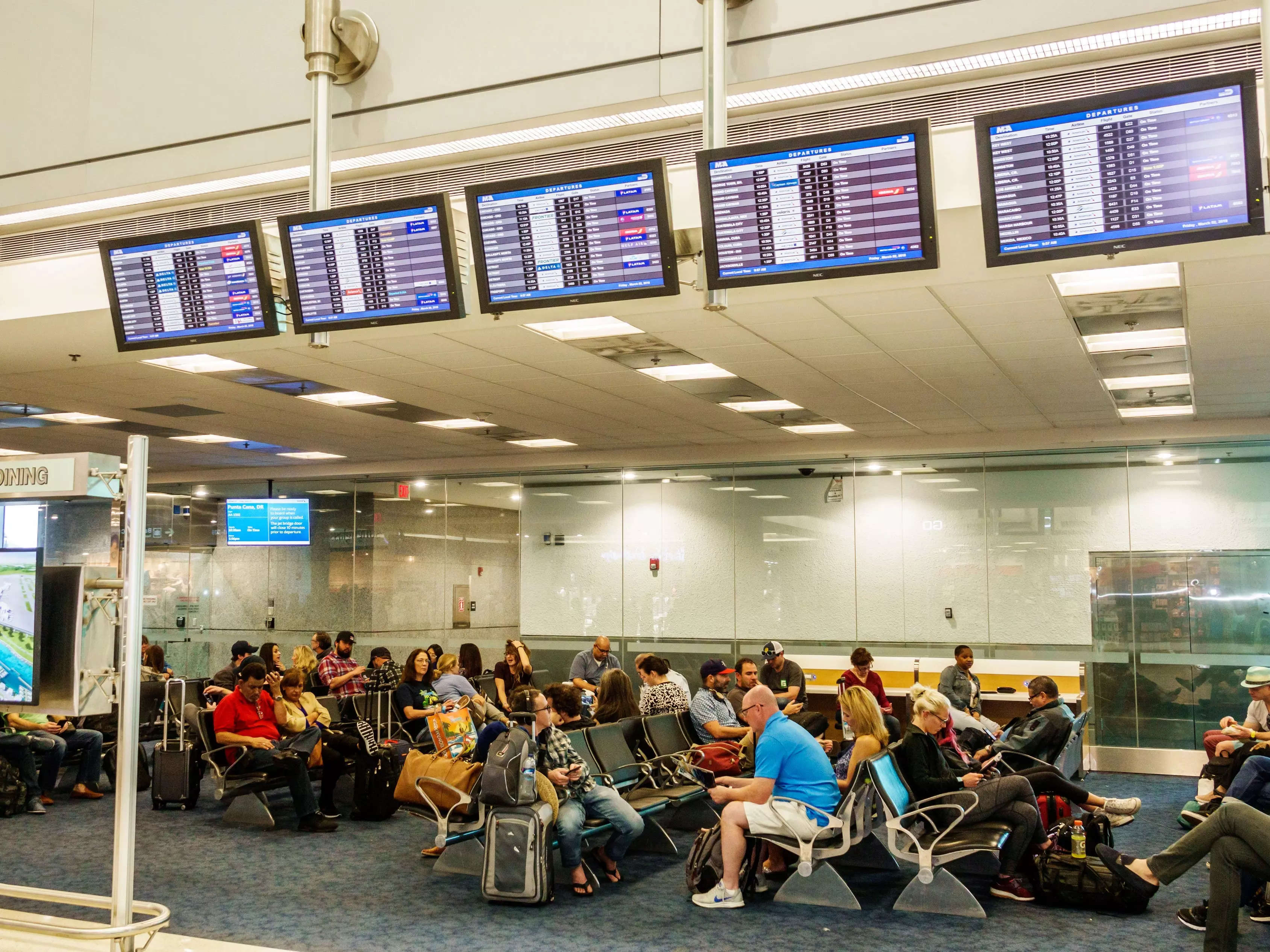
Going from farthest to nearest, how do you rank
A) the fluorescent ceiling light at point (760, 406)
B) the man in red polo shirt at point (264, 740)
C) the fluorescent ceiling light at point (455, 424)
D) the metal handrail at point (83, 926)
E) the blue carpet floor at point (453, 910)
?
the fluorescent ceiling light at point (455, 424) → the fluorescent ceiling light at point (760, 406) → the man in red polo shirt at point (264, 740) → the blue carpet floor at point (453, 910) → the metal handrail at point (83, 926)

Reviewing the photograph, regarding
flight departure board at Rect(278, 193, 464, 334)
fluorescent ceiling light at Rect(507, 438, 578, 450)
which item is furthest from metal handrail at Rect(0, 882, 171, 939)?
fluorescent ceiling light at Rect(507, 438, 578, 450)

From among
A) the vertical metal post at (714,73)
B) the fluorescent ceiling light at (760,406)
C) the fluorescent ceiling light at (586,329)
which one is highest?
the vertical metal post at (714,73)

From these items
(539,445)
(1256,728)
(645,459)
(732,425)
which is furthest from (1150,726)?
(539,445)

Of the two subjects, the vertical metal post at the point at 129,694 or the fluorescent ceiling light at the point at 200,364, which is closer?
the vertical metal post at the point at 129,694

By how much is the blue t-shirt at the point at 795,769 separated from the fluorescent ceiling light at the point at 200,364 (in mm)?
4779

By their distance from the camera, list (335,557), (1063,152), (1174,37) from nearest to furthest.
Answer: (1063,152) → (1174,37) → (335,557)

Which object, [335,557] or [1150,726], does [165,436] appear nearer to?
[335,557]

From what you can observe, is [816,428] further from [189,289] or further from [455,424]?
[189,289]

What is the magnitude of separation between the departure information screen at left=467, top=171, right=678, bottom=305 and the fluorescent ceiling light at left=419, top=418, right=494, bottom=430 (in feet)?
21.1

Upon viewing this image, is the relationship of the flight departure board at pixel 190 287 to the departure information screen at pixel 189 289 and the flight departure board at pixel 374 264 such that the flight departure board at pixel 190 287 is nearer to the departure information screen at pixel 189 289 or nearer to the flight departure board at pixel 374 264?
the departure information screen at pixel 189 289

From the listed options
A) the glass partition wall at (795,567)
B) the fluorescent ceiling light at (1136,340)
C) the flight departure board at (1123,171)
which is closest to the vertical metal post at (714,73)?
the flight departure board at (1123,171)

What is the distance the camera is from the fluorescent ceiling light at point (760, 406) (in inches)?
400

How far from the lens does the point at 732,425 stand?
1180cm

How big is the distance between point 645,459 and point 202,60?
28.1 feet
